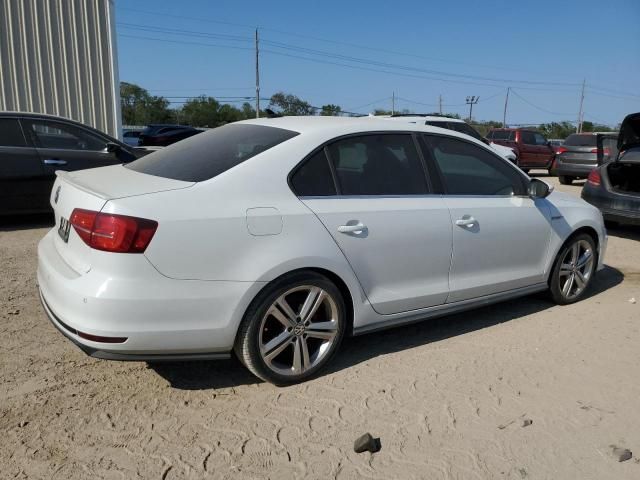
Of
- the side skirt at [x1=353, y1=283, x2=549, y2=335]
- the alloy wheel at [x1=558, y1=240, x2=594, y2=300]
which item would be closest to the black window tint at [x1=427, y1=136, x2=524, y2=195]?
the side skirt at [x1=353, y1=283, x2=549, y2=335]

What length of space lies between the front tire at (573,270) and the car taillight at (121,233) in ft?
11.5

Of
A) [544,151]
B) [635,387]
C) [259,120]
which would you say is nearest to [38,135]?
[259,120]

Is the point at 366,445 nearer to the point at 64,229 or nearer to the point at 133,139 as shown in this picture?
the point at 64,229

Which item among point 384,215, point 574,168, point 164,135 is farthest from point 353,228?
point 164,135

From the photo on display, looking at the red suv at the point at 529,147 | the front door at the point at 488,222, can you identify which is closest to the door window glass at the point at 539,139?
the red suv at the point at 529,147

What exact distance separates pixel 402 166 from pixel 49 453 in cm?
266

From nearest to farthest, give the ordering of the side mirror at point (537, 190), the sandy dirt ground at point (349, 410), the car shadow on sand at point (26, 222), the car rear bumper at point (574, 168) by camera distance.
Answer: the sandy dirt ground at point (349, 410) → the side mirror at point (537, 190) → the car shadow on sand at point (26, 222) → the car rear bumper at point (574, 168)

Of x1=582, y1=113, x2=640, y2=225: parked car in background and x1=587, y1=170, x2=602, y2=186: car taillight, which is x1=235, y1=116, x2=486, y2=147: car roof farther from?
x1=587, y1=170, x2=602, y2=186: car taillight

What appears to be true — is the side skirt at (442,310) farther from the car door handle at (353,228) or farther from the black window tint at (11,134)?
the black window tint at (11,134)

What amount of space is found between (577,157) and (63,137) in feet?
43.9

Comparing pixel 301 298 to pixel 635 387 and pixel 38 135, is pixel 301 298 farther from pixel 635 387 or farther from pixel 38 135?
pixel 38 135

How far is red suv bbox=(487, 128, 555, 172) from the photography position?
1938 cm

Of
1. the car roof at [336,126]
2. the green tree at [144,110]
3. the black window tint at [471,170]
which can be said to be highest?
the car roof at [336,126]

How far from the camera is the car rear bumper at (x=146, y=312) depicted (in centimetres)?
268
